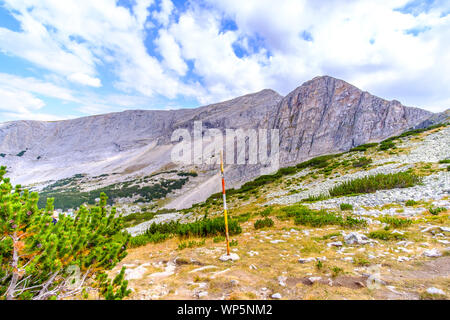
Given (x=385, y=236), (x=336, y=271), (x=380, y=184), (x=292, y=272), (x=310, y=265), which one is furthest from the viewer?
(x=380, y=184)

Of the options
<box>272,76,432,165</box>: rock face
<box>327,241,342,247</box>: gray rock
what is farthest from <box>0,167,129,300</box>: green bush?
<box>272,76,432,165</box>: rock face

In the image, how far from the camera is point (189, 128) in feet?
434

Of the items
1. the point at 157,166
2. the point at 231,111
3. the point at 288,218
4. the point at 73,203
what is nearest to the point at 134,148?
the point at 157,166

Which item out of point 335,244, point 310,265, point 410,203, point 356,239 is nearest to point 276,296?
point 310,265

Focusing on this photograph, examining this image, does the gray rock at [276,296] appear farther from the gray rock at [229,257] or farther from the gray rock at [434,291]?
the gray rock at [434,291]

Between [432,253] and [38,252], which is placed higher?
[38,252]

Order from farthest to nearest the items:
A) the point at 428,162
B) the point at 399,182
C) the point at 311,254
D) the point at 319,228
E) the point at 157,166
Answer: the point at 157,166 → the point at 428,162 → the point at 399,182 → the point at 319,228 → the point at 311,254

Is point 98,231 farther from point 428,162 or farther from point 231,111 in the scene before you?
point 231,111

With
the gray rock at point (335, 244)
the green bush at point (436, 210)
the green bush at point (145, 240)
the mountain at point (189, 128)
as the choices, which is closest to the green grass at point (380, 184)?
the green bush at point (436, 210)

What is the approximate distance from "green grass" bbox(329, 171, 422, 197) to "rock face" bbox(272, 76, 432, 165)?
45212 mm

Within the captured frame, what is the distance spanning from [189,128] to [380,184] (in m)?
126

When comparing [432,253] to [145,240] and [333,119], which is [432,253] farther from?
[333,119]

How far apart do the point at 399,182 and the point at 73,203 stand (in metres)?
72.8

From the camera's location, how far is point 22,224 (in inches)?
131
